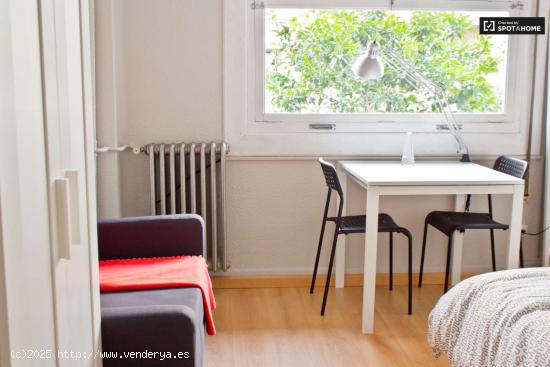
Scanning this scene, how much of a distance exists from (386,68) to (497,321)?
2.04m

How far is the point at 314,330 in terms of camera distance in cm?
317

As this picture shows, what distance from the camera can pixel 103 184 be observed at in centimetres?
349

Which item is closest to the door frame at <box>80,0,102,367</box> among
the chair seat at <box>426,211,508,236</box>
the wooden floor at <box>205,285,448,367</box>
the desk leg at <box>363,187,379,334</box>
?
the wooden floor at <box>205,285,448,367</box>

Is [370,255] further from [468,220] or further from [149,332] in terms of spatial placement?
[149,332]

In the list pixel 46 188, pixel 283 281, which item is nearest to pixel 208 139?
pixel 283 281

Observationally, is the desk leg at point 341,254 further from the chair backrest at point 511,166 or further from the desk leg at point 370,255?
the chair backrest at point 511,166

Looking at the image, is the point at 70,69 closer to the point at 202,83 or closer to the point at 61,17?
the point at 61,17

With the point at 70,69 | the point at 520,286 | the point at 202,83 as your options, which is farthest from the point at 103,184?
the point at 520,286

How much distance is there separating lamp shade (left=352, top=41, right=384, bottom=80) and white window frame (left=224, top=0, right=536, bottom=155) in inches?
12.6

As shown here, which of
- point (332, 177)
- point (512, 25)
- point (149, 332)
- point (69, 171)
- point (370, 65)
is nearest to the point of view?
point (69, 171)

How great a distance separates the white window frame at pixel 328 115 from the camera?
3.60 metres

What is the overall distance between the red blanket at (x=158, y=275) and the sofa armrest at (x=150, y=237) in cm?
5

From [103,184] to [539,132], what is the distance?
8.31 ft

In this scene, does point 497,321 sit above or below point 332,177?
below
